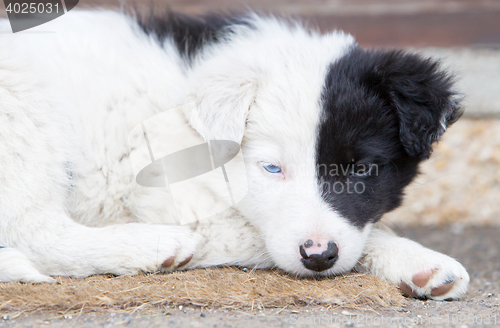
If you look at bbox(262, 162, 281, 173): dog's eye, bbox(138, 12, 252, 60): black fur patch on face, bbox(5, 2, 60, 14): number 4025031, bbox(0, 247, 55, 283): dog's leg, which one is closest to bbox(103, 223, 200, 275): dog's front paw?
bbox(0, 247, 55, 283): dog's leg

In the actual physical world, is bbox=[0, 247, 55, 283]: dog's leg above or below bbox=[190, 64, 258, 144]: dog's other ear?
below

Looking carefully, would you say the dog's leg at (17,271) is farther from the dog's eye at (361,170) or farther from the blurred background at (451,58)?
the blurred background at (451,58)

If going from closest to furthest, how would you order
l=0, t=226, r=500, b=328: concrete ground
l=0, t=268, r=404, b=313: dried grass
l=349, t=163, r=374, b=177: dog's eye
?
l=0, t=226, r=500, b=328: concrete ground
l=0, t=268, r=404, b=313: dried grass
l=349, t=163, r=374, b=177: dog's eye

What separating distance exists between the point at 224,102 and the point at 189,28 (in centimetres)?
89

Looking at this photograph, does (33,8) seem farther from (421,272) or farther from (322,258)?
(421,272)

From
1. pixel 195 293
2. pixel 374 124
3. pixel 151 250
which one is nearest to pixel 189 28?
pixel 374 124

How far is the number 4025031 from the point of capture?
349 centimetres

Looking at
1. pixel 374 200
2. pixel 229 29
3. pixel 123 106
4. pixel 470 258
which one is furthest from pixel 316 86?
pixel 470 258

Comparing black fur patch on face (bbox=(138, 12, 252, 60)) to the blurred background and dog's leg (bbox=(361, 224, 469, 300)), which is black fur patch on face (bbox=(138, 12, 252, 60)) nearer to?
the blurred background

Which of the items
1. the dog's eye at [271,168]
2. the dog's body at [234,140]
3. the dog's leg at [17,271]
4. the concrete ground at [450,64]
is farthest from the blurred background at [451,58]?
the dog's leg at [17,271]

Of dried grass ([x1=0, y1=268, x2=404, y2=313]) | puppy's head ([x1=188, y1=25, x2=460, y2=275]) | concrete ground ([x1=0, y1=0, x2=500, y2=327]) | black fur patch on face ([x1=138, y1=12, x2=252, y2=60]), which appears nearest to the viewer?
dried grass ([x1=0, y1=268, x2=404, y2=313])

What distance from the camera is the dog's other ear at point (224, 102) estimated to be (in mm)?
2762

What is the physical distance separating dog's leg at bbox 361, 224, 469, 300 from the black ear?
56 cm

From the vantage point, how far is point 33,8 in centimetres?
355
